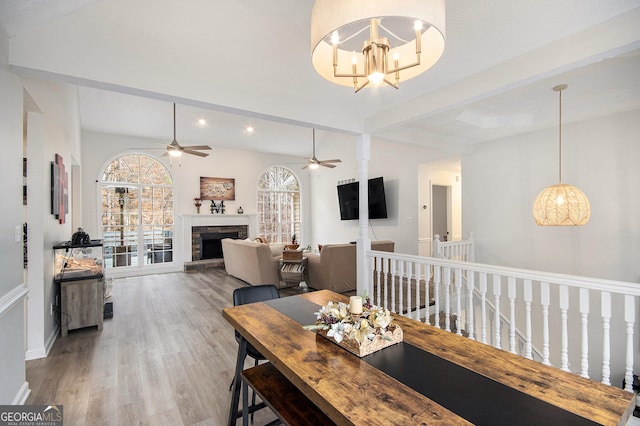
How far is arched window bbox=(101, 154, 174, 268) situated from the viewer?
6891mm

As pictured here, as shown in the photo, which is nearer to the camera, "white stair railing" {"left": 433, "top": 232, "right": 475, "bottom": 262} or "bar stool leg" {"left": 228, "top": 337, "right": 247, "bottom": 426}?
"bar stool leg" {"left": 228, "top": 337, "right": 247, "bottom": 426}

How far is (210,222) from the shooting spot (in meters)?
7.99

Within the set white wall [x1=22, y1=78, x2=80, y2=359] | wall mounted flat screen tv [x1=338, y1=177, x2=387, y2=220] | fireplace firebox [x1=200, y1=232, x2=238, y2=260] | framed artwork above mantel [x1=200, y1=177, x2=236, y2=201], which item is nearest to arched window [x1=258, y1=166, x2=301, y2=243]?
framed artwork above mantel [x1=200, y1=177, x2=236, y2=201]

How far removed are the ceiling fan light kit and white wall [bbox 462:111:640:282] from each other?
344cm

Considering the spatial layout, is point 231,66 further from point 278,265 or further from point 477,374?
point 278,265

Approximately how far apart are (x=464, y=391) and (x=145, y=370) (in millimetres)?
2793

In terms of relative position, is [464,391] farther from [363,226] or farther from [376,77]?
[363,226]

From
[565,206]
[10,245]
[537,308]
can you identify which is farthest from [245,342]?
[537,308]

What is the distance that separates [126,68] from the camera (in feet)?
8.09

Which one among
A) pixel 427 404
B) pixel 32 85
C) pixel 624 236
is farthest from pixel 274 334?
pixel 624 236

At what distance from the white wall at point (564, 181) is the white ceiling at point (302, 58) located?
1.33 feet

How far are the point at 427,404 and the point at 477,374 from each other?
34 cm

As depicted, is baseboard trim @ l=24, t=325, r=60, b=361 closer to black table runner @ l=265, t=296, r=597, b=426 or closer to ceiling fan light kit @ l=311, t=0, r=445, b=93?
black table runner @ l=265, t=296, r=597, b=426

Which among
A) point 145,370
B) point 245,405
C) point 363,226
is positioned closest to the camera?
point 245,405
